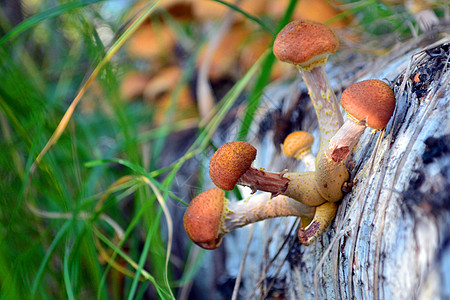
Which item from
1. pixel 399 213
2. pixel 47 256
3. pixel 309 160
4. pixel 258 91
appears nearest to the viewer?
pixel 399 213

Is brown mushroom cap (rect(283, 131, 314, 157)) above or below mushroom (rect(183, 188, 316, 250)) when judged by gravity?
above

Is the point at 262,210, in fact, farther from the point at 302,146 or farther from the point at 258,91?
the point at 258,91

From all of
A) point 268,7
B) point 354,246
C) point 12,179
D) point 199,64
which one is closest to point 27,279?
point 12,179

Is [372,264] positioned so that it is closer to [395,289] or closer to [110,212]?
[395,289]

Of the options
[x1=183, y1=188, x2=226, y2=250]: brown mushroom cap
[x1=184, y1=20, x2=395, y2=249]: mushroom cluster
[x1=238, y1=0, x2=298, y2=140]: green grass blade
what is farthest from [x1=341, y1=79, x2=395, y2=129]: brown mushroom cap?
[x1=238, y1=0, x2=298, y2=140]: green grass blade

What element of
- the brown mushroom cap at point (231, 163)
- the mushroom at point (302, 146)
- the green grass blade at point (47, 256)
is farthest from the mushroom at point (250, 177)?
the green grass blade at point (47, 256)

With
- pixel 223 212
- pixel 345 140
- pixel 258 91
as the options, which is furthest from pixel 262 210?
pixel 258 91

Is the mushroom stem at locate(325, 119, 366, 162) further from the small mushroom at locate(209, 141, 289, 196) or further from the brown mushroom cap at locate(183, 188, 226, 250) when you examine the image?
the brown mushroom cap at locate(183, 188, 226, 250)

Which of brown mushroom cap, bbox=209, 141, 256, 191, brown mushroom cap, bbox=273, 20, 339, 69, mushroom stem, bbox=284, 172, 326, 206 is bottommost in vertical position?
mushroom stem, bbox=284, 172, 326, 206
